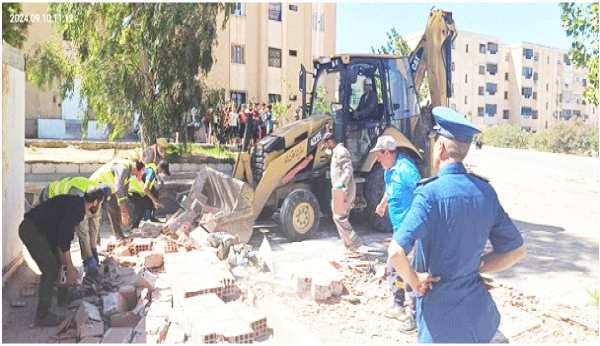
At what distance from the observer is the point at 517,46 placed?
55781 mm

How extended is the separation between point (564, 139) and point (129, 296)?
3660 cm

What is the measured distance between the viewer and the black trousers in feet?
15.8

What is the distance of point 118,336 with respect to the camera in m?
4.49

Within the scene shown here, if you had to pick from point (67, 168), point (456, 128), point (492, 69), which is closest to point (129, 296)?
point (456, 128)

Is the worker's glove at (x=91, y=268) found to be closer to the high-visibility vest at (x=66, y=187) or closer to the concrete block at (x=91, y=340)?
the high-visibility vest at (x=66, y=187)

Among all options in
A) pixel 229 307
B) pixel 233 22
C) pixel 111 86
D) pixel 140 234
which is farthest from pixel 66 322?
pixel 233 22

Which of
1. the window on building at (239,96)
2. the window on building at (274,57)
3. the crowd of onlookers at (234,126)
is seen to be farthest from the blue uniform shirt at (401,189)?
the window on building at (274,57)

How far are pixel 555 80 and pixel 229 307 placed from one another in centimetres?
6320

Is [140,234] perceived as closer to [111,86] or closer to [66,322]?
[66,322]

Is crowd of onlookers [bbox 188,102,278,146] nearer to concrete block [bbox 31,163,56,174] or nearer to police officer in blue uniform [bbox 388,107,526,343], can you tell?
concrete block [bbox 31,163,56,174]

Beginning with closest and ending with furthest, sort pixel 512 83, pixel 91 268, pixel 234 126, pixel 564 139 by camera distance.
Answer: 1. pixel 91 268
2. pixel 234 126
3. pixel 564 139
4. pixel 512 83

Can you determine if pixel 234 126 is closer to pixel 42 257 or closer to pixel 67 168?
pixel 67 168

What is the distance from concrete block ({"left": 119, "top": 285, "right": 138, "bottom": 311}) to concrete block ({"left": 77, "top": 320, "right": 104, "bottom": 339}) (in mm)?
522

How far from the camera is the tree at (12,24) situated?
12836mm
